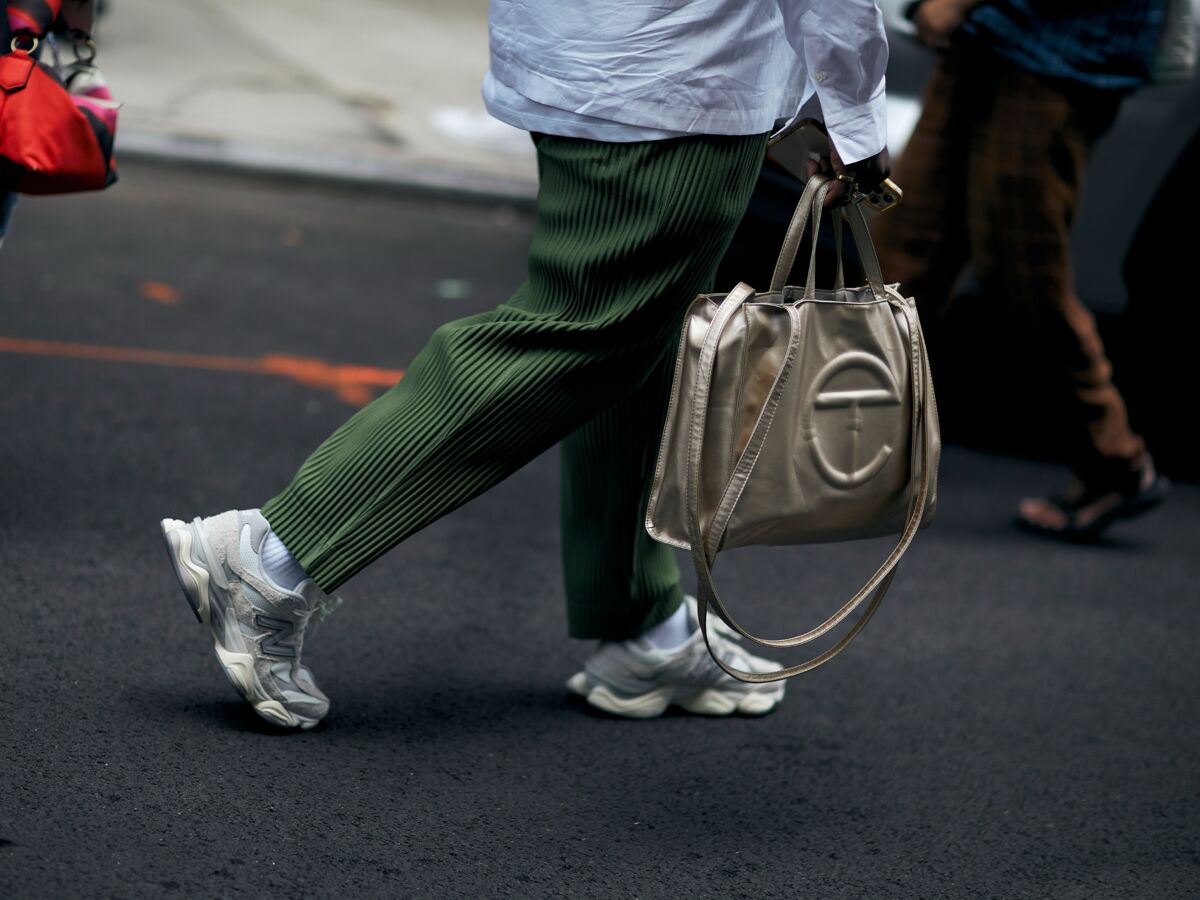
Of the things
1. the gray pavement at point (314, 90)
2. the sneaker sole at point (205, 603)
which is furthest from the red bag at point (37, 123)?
the gray pavement at point (314, 90)

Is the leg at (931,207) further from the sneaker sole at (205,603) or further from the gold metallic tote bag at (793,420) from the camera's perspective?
the sneaker sole at (205,603)

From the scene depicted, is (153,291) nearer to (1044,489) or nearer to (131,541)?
(131,541)

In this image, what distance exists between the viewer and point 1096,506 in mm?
3775

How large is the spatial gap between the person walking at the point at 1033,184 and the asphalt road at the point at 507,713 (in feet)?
0.86

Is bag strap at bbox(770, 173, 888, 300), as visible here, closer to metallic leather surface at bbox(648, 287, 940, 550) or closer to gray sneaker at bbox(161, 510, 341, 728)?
metallic leather surface at bbox(648, 287, 940, 550)

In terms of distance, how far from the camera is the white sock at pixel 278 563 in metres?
2.19

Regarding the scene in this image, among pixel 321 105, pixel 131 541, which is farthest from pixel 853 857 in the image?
pixel 321 105

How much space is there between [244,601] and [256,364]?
2239mm

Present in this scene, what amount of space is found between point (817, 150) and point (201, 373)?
2419 mm

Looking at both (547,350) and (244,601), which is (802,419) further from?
(244,601)

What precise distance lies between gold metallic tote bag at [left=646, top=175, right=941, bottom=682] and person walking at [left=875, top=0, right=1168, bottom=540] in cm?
148

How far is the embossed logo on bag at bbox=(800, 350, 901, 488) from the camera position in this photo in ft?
6.72

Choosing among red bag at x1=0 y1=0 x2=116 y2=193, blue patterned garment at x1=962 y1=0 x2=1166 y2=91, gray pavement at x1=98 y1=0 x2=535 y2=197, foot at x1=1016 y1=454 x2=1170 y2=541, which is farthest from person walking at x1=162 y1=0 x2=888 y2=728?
gray pavement at x1=98 y1=0 x2=535 y2=197

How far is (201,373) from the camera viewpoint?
4199mm
